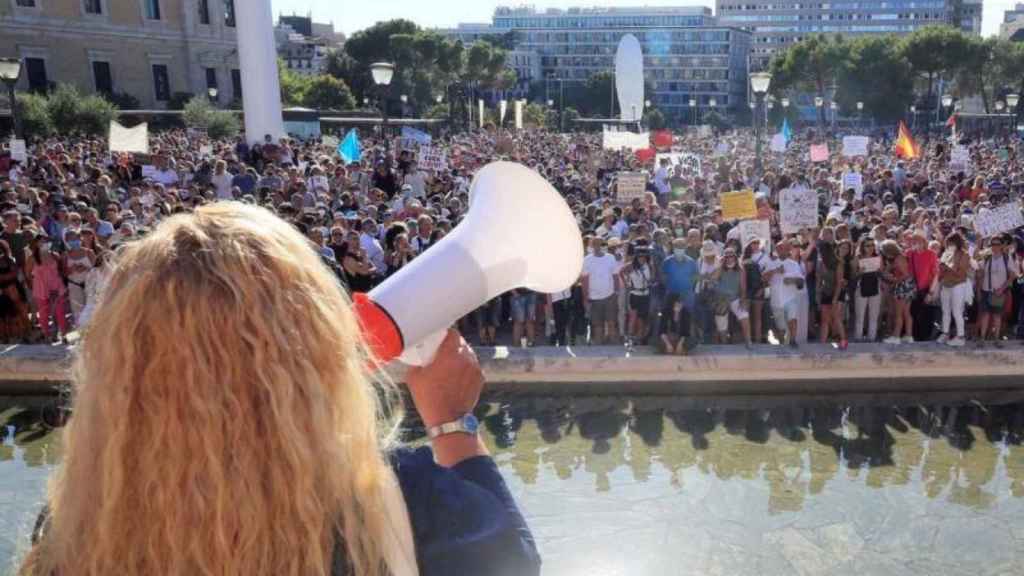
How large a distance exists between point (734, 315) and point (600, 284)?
157cm

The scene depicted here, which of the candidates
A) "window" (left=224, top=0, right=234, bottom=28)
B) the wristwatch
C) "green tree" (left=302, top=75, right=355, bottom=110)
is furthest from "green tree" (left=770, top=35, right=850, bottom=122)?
the wristwatch

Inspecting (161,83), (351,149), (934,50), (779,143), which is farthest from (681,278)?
(934,50)

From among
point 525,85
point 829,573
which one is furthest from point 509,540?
point 525,85

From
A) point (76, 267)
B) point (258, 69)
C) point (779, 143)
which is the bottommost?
point (76, 267)

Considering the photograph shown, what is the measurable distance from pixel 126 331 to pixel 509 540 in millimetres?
693

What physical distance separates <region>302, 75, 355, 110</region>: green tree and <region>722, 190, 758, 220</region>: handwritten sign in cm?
5371

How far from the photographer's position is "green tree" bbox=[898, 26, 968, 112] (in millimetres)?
71562

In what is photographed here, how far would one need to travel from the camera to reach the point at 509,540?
1382 millimetres

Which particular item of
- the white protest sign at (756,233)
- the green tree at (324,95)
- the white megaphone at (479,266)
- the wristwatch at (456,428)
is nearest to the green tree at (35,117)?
the white protest sign at (756,233)

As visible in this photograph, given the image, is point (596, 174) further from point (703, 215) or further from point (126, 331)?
point (126, 331)

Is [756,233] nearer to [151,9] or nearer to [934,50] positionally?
[151,9]

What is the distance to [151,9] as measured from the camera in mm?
48031

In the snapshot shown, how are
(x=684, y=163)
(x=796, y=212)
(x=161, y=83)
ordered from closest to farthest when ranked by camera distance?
(x=796, y=212), (x=684, y=163), (x=161, y=83)

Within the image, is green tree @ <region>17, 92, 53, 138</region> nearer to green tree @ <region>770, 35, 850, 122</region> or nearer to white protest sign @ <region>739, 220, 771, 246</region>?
white protest sign @ <region>739, 220, 771, 246</region>
